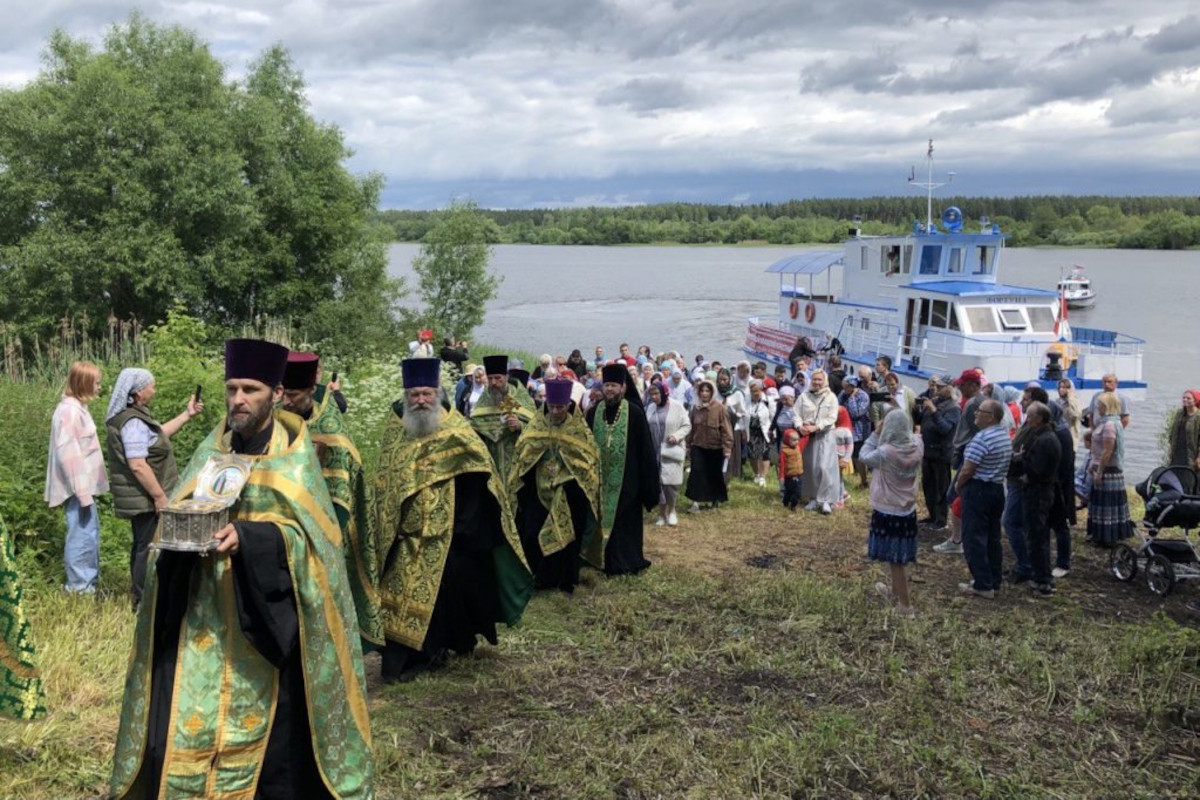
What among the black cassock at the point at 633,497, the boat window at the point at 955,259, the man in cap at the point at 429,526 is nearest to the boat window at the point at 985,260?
the boat window at the point at 955,259

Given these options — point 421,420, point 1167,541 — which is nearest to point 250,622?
point 421,420

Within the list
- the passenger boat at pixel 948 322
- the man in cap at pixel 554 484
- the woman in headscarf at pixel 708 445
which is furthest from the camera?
the passenger boat at pixel 948 322

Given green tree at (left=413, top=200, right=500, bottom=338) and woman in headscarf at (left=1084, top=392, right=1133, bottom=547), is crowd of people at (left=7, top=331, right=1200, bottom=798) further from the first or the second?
green tree at (left=413, top=200, right=500, bottom=338)

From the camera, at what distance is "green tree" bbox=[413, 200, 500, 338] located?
107 feet

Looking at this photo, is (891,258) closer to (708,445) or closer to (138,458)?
(708,445)

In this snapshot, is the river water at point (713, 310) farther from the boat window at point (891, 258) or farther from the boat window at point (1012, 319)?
the boat window at point (891, 258)

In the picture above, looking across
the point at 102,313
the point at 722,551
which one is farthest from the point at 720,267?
the point at 722,551

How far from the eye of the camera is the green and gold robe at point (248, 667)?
144 inches

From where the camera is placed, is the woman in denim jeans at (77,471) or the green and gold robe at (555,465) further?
the green and gold robe at (555,465)

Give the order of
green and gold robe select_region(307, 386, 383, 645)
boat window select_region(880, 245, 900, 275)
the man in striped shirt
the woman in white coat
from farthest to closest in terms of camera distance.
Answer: boat window select_region(880, 245, 900, 275), the woman in white coat, the man in striped shirt, green and gold robe select_region(307, 386, 383, 645)

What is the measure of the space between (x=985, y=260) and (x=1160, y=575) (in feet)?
56.2

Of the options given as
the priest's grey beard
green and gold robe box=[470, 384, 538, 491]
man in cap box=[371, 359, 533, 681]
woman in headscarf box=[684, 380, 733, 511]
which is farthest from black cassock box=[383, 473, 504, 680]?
woman in headscarf box=[684, 380, 733, 511]

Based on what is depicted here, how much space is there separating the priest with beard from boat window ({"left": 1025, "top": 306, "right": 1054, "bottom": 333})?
1450 centimetres

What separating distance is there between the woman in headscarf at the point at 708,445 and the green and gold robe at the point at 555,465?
356cm
